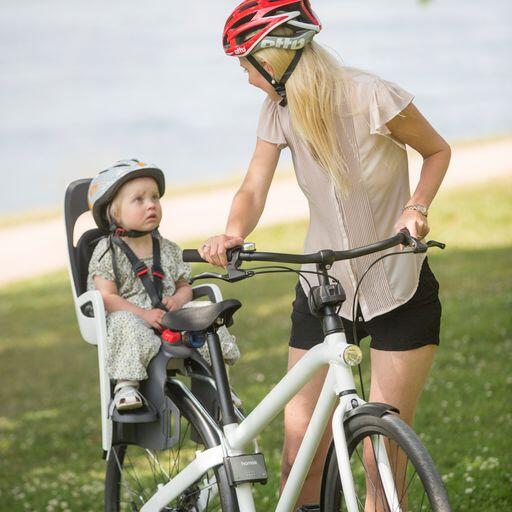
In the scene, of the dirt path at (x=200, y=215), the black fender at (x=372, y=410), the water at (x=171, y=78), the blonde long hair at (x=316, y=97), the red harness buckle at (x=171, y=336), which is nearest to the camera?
the black fender at (x=372, y=410)

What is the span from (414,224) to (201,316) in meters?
0.81

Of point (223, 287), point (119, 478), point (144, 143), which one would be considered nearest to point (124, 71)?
point (144, 143)

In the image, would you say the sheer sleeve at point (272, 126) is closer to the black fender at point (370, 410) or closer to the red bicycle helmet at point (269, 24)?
the red bicycle helmet at point (269, 24)

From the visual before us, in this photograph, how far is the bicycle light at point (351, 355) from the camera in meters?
3.06

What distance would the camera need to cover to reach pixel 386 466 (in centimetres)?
299

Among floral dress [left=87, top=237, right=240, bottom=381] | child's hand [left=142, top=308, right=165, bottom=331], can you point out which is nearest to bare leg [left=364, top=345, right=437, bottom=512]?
floral dress [left=87, top=237, right=240, bottom=381]

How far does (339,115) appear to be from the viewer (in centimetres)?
347

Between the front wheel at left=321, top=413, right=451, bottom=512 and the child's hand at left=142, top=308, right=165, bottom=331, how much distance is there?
1.02 meters

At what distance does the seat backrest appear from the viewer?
165 inches

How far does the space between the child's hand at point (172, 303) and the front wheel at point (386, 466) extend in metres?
1.10

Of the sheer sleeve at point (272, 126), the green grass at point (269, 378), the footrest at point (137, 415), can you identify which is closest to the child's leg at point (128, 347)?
the footrest at point (137, 415)

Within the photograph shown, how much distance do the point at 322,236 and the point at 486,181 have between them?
1409cm

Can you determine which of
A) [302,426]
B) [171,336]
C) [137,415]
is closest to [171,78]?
[171,336]

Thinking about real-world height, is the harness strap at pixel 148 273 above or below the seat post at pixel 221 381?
above
